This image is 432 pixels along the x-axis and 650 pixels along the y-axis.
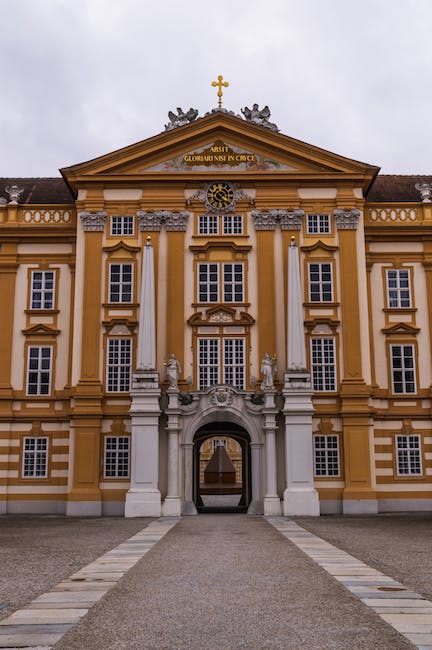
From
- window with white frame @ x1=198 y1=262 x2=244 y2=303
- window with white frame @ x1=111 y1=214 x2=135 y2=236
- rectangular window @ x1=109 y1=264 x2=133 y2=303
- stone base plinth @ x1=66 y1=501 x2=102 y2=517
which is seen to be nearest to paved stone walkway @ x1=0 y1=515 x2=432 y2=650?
stone base plinth @ x1=66 y1=501 x2=102 y2=517

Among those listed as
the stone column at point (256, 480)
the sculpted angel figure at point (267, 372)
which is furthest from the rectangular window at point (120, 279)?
the stone column at point (256, 480)

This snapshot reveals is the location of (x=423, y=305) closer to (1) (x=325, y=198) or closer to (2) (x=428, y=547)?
(1) (x=325, y=198)

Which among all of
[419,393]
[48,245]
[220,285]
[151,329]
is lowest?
[419,393]

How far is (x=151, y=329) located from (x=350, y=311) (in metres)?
9.39

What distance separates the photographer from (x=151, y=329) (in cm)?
3672

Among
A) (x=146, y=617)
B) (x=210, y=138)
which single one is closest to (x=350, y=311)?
(x=210, y=138)

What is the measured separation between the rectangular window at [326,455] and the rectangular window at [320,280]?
22.5 feet

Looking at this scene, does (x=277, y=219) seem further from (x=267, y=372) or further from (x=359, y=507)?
(x=359, y=507)

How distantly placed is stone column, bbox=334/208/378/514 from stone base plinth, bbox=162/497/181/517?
24.5 ft

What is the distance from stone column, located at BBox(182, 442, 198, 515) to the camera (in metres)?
35.6

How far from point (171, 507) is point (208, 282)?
10.8 m

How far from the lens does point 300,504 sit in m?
34.4

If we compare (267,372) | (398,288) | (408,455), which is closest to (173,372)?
(267,372)

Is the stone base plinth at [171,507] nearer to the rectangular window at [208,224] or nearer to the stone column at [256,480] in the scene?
the stone column at [256,480]
